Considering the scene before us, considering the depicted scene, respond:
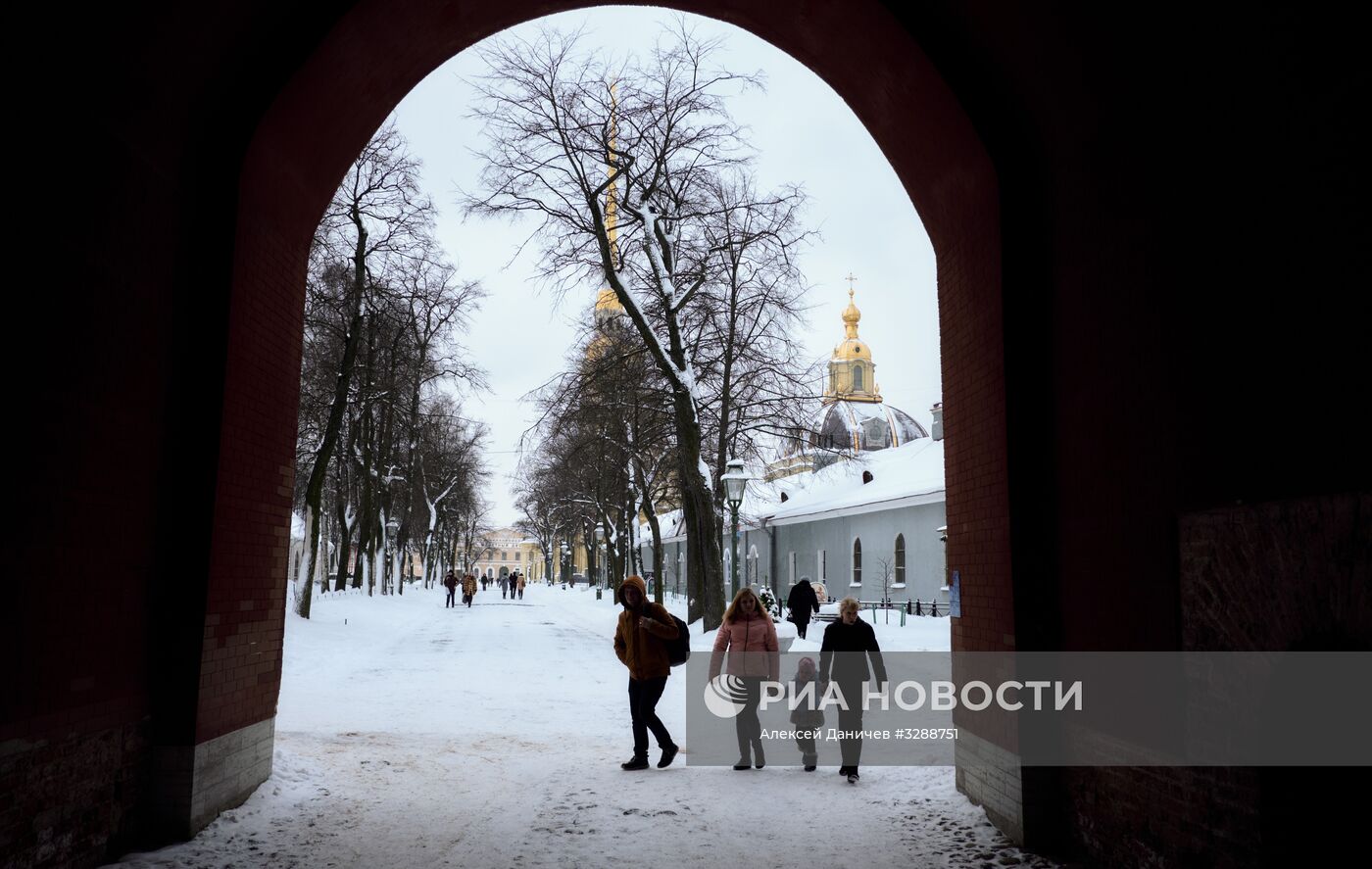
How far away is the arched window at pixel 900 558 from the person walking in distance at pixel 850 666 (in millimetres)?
29875

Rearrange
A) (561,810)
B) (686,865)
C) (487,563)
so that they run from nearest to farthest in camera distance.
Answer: (686,865), (561,810), (487,563)

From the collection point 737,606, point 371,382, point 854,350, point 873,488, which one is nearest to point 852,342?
point 854,350

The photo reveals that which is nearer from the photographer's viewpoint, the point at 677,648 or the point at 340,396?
the point at 677,648

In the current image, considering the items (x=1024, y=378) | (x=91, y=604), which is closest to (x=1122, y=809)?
(x=1024, y=378)

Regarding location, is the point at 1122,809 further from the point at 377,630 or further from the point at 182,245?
the point at 377,630

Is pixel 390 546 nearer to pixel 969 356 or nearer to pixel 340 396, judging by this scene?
pixel 340 396

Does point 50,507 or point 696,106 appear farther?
point 696,106

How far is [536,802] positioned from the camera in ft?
25.3

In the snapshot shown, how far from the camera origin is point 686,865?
6082 millimetres

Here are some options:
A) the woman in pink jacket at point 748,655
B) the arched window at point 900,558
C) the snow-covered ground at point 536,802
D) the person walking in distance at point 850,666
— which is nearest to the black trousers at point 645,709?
the snow-covered ground at point 536,802

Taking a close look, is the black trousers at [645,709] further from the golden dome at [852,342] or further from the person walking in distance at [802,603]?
the golden dome at [852,342]

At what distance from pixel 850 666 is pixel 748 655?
87cm

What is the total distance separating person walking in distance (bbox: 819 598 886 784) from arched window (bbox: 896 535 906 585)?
29.9 m

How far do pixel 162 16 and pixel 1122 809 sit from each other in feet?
21.4
